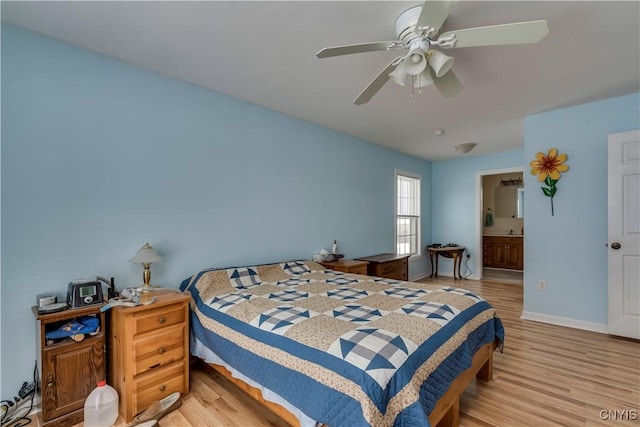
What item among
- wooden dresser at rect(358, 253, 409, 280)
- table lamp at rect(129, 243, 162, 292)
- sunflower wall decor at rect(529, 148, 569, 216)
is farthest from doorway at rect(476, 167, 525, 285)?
table lamp at rect(129, 243, 162, 292)

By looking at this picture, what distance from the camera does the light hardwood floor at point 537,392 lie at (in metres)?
1.79

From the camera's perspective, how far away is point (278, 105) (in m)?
3.15

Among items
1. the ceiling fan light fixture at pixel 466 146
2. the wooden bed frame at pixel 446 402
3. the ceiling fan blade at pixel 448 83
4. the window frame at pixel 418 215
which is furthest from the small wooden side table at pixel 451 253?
the ceiling fan blade at pixel 448 83

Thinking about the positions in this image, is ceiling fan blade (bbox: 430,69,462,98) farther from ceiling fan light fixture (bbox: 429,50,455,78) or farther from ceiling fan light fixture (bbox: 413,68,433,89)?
ceiling fan light fixture (bbox: 429,50,455,78)

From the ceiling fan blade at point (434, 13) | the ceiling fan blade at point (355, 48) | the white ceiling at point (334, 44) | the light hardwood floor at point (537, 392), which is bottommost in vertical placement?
the light hardwood floor at point (537, 392)

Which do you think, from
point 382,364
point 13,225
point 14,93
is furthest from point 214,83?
point 382,364

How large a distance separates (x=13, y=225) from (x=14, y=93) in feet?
2.72

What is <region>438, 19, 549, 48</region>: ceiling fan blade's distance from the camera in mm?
1344

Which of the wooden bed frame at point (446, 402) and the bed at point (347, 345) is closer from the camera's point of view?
the bed at point (347, 345)

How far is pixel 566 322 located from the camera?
333 centimetres

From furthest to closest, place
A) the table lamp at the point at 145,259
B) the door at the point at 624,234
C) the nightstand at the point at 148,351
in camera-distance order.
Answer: the door at the point at 624,234
the table lamp at the point at 145,259
the nightstand at the point at 148,351

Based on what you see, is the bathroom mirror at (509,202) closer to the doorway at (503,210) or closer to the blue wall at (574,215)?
the doorway at (503,210)

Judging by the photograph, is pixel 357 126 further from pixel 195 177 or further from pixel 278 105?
pixel 195 177

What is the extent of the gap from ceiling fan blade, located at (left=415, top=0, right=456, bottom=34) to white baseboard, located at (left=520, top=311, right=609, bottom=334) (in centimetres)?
356
